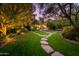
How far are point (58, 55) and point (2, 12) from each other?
2.13 ft

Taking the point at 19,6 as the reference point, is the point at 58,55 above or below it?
below

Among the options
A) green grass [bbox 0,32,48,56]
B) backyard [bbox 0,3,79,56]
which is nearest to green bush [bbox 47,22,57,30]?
backyard [bbox 0,3,79,56]

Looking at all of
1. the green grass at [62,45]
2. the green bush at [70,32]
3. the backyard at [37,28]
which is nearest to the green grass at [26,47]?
the backyard at [37,28]

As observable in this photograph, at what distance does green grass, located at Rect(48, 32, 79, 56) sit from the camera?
5.97ft

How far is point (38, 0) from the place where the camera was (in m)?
1.87

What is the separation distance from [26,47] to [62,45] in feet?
1.08

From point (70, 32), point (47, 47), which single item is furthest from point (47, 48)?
point (70, 32)

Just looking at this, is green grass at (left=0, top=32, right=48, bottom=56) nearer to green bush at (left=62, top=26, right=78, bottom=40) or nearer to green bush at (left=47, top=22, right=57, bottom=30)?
green bush at (left=47, top=22, right=57, bottom=30)

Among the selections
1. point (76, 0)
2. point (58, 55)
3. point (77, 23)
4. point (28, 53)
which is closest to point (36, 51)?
point (28, 53)

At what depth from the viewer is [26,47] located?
1.85 metres

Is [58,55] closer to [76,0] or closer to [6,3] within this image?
[76,0]

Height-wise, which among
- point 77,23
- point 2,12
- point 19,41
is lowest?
point 19,41

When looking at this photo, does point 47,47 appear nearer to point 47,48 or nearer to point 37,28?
point 47,48

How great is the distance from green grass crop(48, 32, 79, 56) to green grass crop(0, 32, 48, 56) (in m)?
0.12
